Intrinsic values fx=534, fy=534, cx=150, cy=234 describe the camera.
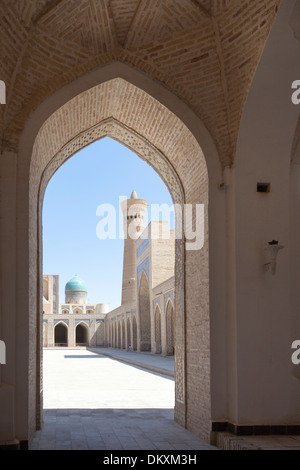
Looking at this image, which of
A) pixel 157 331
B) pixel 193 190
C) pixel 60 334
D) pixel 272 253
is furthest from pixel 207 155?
pixel 60 334

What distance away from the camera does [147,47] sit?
5.98 m

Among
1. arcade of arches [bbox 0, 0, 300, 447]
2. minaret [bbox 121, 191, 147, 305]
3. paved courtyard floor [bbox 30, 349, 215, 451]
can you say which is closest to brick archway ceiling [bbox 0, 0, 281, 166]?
arcade of arches [bbox 0, 0, 300, 447]

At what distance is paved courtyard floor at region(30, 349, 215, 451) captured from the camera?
586 centimetres

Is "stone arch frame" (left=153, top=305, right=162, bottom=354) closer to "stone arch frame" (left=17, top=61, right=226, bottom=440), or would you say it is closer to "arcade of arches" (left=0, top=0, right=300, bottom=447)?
"stone arch frame" (left=17, top=61, right=226, bottom=440)

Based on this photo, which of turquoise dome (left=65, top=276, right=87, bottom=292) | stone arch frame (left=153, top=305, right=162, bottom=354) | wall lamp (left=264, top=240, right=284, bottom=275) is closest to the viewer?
wall lamp (left=264, top=240, right=284, bottom=275)

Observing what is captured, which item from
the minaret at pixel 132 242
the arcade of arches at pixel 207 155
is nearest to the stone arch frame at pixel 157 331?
the minaret at pixel 132 242

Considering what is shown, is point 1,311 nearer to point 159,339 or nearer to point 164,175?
point 164,175

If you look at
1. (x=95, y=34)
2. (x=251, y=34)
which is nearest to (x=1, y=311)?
(x=95, y=34)

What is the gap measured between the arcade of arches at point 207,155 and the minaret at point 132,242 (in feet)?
101

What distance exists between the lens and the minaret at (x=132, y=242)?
37.2m

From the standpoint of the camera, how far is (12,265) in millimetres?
5461

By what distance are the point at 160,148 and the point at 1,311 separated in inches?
127

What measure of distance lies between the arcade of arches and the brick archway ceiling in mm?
13

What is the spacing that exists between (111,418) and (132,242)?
3030cm
